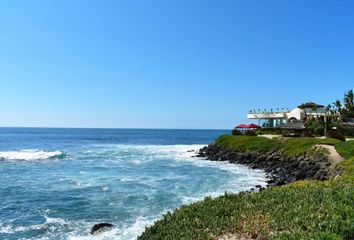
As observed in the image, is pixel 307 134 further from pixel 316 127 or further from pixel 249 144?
pixel 249 144

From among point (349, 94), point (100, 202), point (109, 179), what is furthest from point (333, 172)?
point (349, 94)

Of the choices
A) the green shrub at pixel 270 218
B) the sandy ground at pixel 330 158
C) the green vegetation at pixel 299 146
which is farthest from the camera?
the green vegetation at pixel 299 146

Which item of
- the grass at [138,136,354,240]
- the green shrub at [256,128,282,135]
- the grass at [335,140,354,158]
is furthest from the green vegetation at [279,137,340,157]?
the grass at [138,136,354,240]

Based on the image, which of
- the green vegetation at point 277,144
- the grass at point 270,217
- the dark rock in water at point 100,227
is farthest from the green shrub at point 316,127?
the dark rock in water at point 100,227

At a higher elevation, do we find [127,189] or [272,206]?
[272,206]

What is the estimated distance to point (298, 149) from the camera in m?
36.8

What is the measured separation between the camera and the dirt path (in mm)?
28272

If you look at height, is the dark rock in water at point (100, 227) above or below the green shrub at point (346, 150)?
below

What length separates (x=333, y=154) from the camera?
30797mm

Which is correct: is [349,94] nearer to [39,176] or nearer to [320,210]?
[39,176]

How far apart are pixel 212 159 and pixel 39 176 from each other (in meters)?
21.7

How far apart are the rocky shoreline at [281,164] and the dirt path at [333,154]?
1.29 feet

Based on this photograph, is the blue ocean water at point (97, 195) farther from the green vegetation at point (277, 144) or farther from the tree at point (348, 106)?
the tree at point (348, 106)

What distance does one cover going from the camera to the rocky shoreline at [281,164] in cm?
2562
